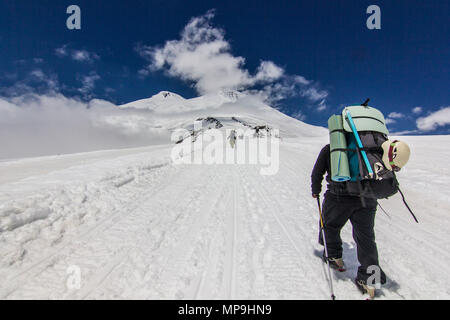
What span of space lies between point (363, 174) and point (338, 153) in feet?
1.10

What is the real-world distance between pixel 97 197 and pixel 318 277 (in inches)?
223

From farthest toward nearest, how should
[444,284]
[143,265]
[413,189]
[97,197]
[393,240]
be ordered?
[413,189] < [97,197] < [393,240] < [143,265] < [444,284]

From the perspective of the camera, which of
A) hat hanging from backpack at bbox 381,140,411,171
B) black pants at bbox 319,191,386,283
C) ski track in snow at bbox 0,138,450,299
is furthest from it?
ski track in snow at bbox 0,138,450,299

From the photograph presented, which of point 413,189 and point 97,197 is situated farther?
point 413,189

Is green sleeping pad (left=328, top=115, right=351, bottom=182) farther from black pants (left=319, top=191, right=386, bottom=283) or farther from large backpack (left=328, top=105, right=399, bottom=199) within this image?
black pants (left=319, top=191, right=386, bottom=283)

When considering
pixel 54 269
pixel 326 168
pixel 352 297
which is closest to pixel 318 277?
pixel 352 297

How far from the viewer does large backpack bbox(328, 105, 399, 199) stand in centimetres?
212

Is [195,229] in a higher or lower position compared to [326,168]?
lower

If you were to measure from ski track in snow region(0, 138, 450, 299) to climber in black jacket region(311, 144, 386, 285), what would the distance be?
32cm

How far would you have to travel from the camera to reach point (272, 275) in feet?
A: 9.11

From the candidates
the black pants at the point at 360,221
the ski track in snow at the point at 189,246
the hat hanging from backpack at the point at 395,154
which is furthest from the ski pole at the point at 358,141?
the ski track in snow at the point at 189,246

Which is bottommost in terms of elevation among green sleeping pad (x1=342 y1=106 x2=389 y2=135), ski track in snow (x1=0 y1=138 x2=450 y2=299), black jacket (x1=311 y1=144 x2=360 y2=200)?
ski track in snow (x1=0 y1=138 x2=450 y2=299)

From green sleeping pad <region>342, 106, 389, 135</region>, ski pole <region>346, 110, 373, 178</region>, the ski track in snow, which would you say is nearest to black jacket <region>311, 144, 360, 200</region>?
ski pole <region>346, 110, 373, 178</region>

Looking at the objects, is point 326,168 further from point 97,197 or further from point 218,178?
point 218,178
